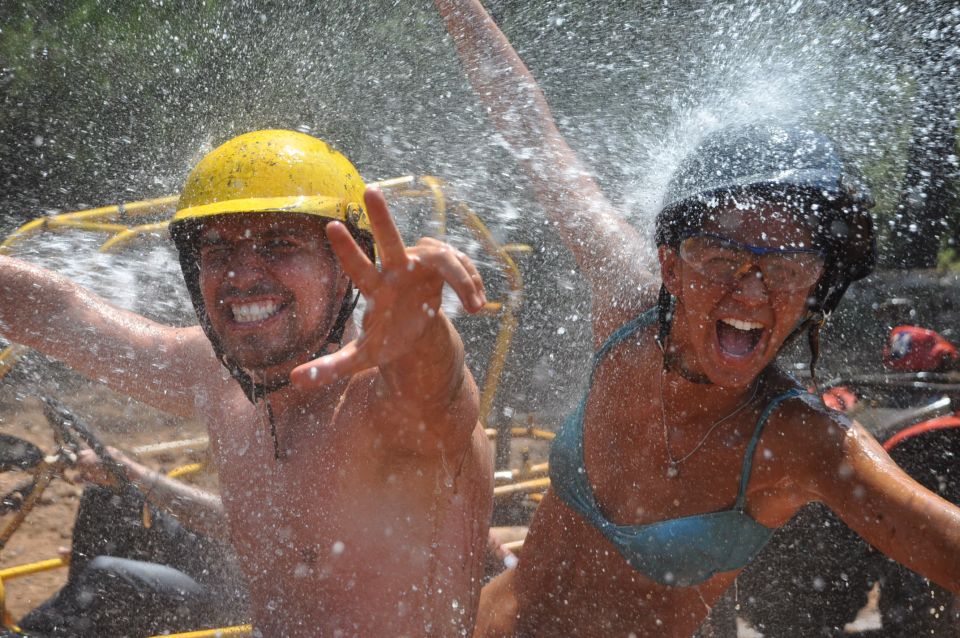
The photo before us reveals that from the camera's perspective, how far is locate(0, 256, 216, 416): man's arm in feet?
8.63

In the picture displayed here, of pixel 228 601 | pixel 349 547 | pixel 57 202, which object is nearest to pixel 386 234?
pixel 349 547

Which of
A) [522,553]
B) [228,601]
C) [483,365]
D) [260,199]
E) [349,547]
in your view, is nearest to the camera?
[349,547]

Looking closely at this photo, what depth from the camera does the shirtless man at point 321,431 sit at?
1856 mm

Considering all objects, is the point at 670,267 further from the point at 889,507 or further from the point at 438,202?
the point at 438,202

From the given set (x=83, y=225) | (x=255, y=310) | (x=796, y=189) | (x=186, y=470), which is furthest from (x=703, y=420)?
(x=83, y=225)

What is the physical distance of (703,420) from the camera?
2.24 meters

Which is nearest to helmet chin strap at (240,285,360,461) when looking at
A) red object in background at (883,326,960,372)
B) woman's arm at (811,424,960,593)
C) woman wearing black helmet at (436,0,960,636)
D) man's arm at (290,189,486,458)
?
man's arm at (290,189,486,458)

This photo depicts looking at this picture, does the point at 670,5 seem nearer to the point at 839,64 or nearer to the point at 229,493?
the point at 839,64

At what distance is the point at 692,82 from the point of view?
256 inches

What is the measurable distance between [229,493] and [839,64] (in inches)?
230

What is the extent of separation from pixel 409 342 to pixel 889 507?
1170mm

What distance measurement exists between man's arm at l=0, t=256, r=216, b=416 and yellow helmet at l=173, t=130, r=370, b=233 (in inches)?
26.5

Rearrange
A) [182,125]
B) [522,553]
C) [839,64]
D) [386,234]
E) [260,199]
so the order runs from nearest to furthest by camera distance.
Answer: [386,234], [260,199], [522,553], [839,64], [182,125]

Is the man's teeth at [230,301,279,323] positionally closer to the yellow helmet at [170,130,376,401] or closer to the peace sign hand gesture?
the yellow helmet at [170,130,376,401]
